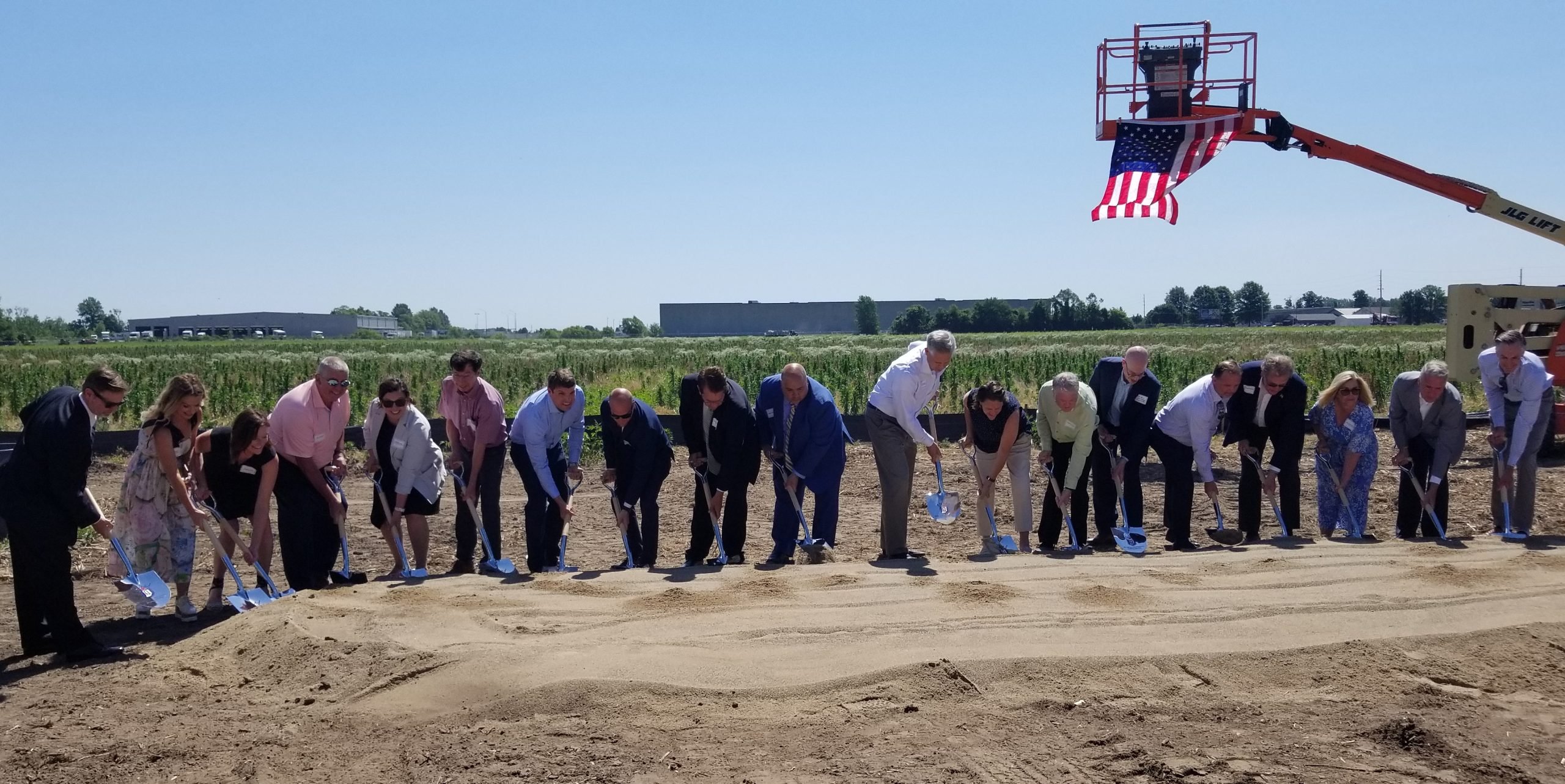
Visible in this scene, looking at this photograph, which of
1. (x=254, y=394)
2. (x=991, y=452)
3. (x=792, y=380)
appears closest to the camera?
(x=792, y=380)

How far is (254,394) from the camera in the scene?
21703 millimetres

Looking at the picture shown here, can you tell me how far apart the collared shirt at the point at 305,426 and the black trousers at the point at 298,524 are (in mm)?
125

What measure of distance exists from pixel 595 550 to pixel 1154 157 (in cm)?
741

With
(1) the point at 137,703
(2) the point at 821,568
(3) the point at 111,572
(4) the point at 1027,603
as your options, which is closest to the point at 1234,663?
(4) the point at 1027,603

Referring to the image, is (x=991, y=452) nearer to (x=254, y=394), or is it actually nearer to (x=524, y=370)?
(x=254, y=394)

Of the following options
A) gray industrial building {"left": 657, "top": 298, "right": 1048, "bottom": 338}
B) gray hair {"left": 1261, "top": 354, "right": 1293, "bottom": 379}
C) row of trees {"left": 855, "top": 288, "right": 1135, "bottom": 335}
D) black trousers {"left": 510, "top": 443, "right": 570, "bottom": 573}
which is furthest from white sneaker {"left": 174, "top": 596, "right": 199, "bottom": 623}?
gray industrial building {"left": 657, "top": 298, "right": 1048, "bottom": 338}

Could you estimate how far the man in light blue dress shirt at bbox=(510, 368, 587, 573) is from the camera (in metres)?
7.41

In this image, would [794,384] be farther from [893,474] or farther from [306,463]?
[306,463]

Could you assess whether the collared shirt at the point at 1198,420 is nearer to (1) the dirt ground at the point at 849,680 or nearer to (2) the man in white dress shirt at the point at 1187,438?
(2) the man in white dress shirt at the point at 1187,438

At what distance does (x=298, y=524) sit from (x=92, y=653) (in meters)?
1.42

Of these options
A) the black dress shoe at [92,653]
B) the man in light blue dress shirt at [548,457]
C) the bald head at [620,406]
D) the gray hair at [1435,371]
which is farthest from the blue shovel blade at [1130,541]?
the black dress shoe at [92,653]

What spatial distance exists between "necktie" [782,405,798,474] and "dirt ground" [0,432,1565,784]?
964mm

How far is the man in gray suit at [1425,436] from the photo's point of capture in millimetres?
8062

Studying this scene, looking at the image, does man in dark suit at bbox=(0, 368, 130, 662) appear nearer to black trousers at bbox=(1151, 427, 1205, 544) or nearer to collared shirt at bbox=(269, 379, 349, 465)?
collared shirt at bbox=(269, 379, 349, 465)
